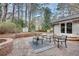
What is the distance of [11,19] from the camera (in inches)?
105

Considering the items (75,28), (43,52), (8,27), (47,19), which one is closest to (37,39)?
(43,52)

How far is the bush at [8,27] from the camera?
2609mm

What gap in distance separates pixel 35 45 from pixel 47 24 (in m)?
0.45

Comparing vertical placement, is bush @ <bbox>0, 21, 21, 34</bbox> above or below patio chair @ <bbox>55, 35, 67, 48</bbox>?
above

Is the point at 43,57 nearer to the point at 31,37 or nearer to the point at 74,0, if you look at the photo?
the point at 31,37

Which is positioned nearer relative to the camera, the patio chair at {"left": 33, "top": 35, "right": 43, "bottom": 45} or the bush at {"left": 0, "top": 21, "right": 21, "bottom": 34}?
the bush at {"left": 0, "top": 21, "right": 21, "bottom": 34}

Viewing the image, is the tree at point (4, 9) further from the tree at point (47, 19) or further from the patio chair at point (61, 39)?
the patio chair at point (61, 39)

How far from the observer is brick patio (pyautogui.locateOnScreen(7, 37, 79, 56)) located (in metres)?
2.64

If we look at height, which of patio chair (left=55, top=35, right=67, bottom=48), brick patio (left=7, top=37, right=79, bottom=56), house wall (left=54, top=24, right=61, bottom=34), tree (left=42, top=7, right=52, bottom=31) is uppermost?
tree (left=42, top=7, right=52, bottom=31)

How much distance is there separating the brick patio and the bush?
190 millimetres

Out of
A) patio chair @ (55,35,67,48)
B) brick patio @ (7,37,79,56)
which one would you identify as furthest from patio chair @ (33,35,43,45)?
patio chair @ (55,35,67,48)

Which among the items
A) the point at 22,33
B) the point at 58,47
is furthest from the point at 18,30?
the point at 58,47

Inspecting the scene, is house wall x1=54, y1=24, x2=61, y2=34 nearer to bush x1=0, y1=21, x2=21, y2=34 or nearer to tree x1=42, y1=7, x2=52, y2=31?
tree x1=42, y1=7, x2=52, y2=31

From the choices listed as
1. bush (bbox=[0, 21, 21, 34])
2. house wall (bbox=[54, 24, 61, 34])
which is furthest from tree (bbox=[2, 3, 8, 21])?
house wall (bbox=[54, 24, 61, 34])
